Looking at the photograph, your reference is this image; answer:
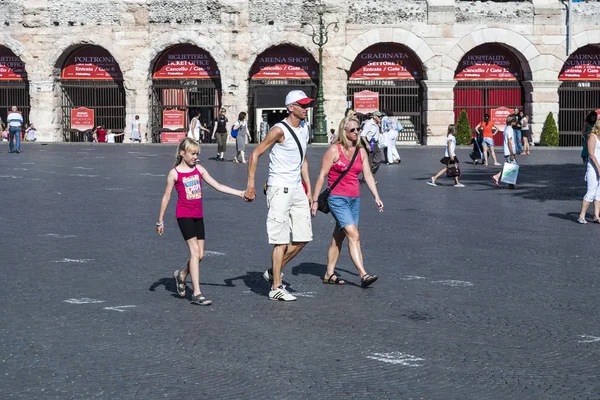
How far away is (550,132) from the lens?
43625mm

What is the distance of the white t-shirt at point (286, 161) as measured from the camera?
960 cm

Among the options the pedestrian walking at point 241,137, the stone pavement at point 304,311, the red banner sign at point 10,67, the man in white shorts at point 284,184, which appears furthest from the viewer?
the red banner sign at point 10,67

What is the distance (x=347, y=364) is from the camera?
7.18 meters

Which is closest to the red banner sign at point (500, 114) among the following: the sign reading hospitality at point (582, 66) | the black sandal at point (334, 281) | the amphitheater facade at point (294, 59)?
the amphitheater facade at point (294, 59)

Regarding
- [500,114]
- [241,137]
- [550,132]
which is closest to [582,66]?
[500,114]

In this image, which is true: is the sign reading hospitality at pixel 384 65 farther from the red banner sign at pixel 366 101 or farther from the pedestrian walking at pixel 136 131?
the pedestrian walking at pixel 136 131

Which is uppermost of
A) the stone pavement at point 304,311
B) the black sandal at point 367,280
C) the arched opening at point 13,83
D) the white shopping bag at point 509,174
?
the arched opening at point 13,83

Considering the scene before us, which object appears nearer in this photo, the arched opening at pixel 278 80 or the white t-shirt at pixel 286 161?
the white t-shirt at pixel 286 161

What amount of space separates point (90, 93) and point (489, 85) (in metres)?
16.6

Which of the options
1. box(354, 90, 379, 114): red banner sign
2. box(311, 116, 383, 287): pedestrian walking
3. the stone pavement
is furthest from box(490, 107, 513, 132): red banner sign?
box(311, 116, 383, 287): pedestrian walking

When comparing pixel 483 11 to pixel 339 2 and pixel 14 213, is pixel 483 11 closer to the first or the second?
pixel 339 2

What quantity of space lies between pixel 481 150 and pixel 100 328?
23495 millimetres

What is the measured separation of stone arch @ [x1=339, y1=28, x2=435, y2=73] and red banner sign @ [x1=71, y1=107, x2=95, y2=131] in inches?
423

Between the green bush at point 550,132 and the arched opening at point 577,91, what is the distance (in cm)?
282
